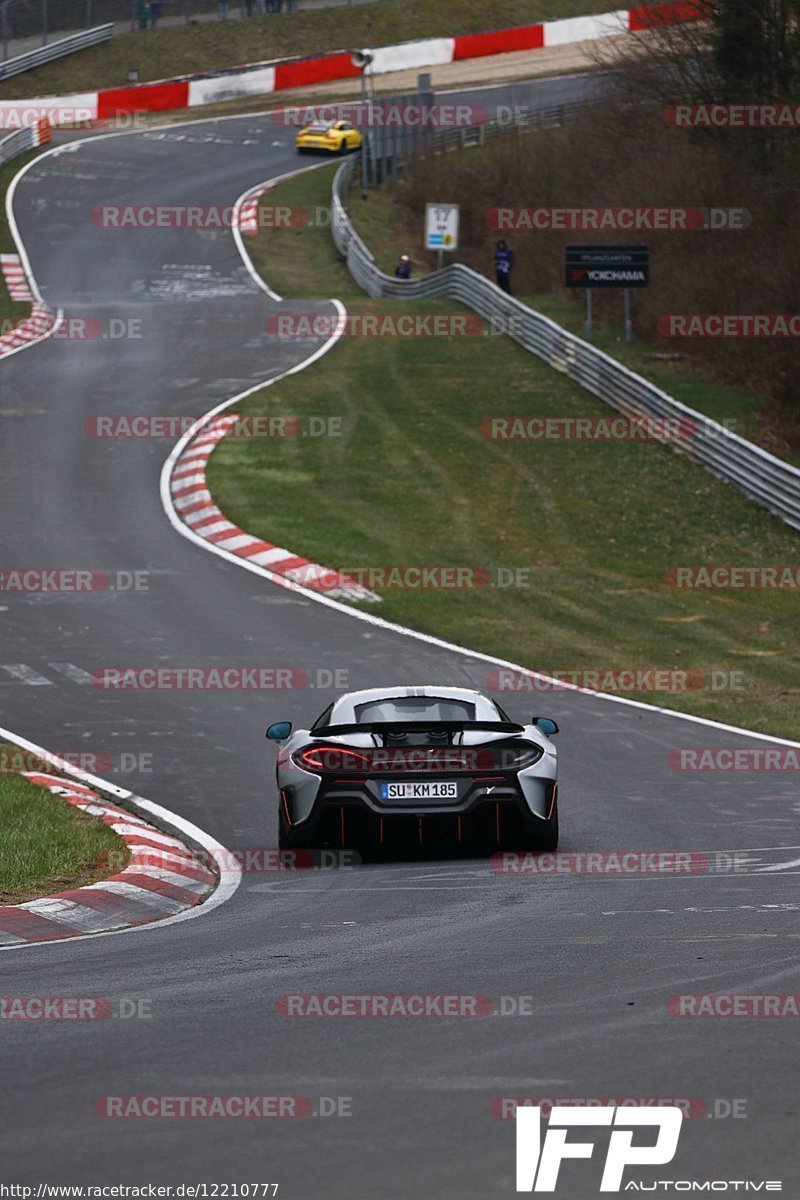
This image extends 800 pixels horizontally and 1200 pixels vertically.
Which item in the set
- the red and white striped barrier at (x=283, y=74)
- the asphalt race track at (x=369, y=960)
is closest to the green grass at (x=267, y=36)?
the red and white striped barrier at (x=283, y=74)

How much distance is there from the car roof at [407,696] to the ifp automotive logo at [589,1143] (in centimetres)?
656

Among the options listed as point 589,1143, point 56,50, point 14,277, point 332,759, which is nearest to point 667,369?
point 14,277

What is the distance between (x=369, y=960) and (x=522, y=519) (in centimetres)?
1944

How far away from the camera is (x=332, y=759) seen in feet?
36.6

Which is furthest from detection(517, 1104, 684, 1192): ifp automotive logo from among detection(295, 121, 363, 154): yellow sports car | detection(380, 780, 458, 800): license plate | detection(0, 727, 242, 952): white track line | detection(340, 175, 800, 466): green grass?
detection(295, 121, 363, 154): yellow sports car

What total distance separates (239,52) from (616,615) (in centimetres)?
5730

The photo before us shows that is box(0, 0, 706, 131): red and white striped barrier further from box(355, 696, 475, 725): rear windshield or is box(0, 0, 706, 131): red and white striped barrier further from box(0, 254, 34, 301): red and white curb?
box(355, 696, 475, 725): rear windshield

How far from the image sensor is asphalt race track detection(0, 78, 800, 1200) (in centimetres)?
504

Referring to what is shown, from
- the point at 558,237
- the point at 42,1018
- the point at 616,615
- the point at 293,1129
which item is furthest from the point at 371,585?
the point at 558,237

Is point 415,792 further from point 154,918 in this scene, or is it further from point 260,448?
point 260,448

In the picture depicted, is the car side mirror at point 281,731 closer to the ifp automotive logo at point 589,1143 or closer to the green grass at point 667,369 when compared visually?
the ifp automotive logo at point 589,1143

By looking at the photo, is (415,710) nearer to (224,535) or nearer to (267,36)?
(224,535)

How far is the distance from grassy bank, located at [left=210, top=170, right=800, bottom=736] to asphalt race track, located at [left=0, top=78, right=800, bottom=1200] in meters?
1.71

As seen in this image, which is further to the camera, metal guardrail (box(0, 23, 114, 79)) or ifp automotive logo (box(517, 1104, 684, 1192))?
metal guardrail (box(0, 23, 114, 79))
